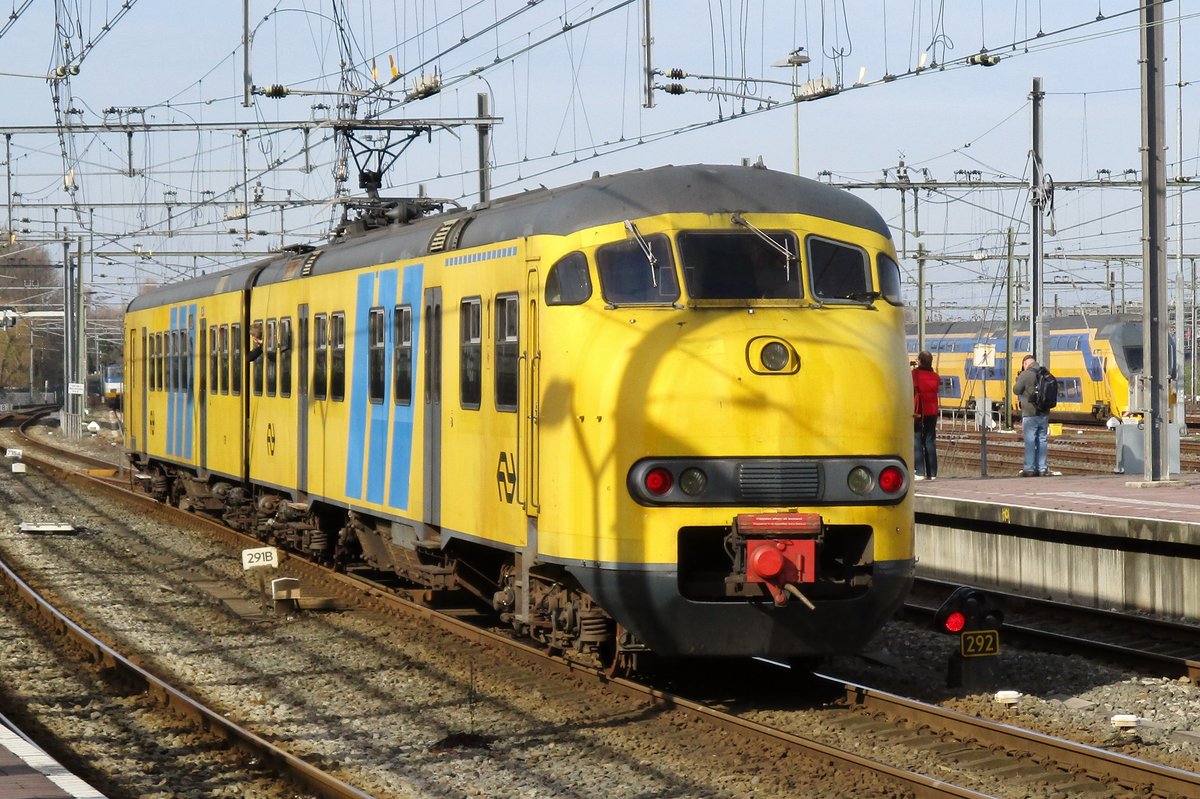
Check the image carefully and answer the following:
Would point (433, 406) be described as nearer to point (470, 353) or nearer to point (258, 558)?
point (470, 353)

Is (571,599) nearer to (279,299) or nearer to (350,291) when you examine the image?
(350,291)

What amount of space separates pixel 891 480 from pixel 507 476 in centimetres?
253

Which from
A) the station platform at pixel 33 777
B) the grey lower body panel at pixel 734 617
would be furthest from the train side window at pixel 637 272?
the station platform at pixel 33 777

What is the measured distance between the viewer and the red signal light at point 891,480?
967 centimetres

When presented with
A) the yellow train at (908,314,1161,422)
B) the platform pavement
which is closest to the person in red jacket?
the platform pavement

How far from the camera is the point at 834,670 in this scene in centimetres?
1140

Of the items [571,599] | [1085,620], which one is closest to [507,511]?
[571,599]

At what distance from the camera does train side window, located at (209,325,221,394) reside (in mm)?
19969

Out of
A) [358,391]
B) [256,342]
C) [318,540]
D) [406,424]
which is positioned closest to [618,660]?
[406,424]

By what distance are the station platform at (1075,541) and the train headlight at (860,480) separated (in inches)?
139

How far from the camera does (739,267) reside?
32.2 ft

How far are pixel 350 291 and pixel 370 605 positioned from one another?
9.58ft

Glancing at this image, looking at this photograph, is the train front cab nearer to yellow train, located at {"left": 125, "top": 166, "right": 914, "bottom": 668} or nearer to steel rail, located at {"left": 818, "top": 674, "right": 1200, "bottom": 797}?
yellow train, located at {"left": 125, "top": 166, "right": 914, "bottom": 668}

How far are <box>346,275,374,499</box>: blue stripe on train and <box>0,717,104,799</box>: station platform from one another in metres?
5.43
